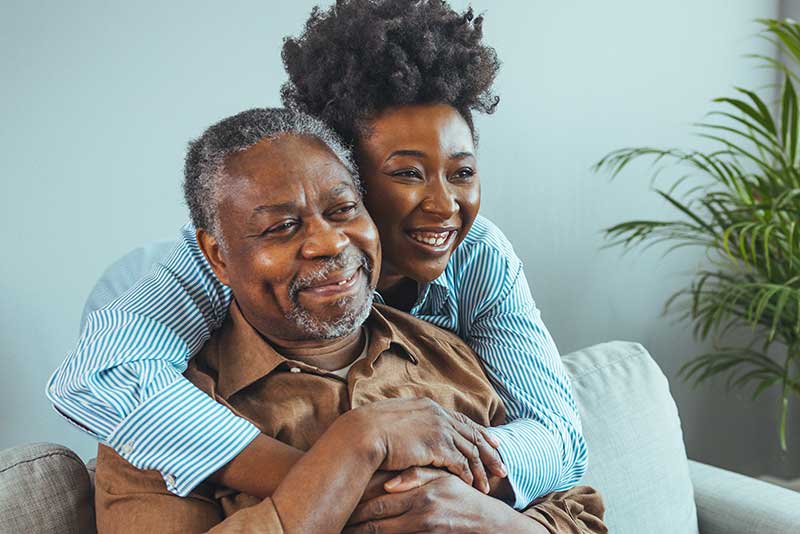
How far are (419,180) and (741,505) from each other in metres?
1.13

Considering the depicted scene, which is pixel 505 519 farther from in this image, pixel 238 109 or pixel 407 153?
pixel 238 109

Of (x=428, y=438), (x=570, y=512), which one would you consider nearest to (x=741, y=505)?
(x=570, y=512)

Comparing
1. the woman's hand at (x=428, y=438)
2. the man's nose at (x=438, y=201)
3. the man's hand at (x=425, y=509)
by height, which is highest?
the man's nose at (x=438, y=201)

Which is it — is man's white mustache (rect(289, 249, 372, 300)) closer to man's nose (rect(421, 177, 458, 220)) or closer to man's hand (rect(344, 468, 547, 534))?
man's nose (rect(421, 177, 458, 220))

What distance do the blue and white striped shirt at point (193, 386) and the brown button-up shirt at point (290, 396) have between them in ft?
0.11

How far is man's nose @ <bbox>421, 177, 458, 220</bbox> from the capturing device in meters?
1.26

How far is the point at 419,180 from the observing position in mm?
1270

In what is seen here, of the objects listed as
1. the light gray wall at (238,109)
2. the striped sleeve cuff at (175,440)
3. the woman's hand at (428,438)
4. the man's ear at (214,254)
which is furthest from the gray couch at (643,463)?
the woman's hand at (428,438)

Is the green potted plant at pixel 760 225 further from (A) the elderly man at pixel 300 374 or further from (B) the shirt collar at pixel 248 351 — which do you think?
(A) the elderly man at pixel 300 374

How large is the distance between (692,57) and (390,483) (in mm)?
2454

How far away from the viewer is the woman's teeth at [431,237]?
1279 mm

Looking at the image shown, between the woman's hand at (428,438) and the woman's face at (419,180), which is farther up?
the woman's face at (419,180)

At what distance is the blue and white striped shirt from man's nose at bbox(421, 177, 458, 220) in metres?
0.16

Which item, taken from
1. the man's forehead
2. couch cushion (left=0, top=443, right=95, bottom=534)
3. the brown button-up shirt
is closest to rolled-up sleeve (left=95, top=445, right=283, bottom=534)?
the brown button-up shirt
